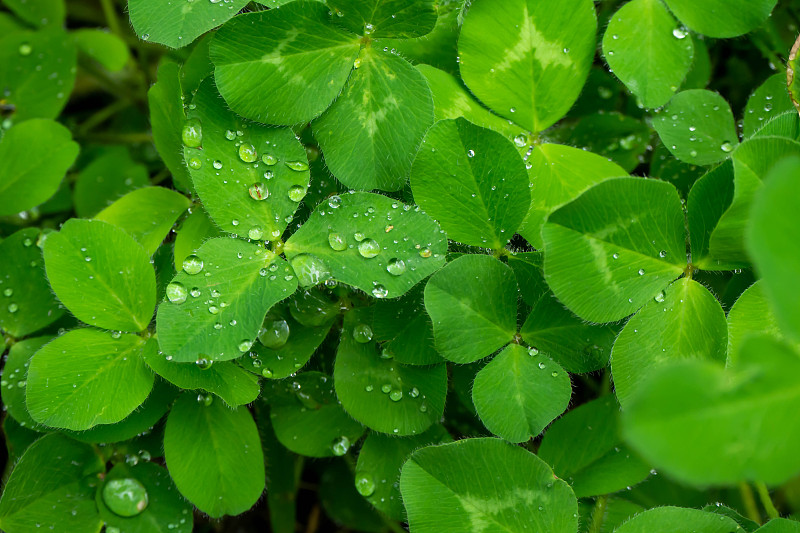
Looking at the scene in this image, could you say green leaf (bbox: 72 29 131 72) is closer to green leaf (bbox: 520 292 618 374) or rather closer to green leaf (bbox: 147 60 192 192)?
green leaf (bbox: 147 60 192 192)

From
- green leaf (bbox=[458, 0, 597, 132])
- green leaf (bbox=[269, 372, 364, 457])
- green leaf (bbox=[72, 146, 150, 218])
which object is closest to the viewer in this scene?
green leaf (bbox=[458, 0, 597, 132])

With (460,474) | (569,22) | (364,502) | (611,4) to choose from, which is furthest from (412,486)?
(611,4)

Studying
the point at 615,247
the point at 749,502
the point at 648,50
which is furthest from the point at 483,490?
the point at 648,50

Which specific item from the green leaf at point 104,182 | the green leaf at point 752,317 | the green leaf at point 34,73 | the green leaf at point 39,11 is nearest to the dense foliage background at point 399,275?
the green leaf at point 752,317

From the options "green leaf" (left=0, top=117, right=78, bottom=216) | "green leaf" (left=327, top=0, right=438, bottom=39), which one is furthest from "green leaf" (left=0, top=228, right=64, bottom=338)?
"green leaf" (left=327, top=0, right=438, bottom=39)

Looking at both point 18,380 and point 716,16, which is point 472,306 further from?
point 18,380

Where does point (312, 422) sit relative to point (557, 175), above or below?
below
